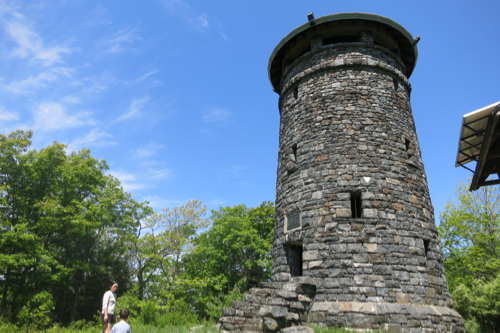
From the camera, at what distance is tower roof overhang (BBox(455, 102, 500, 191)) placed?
7.64m

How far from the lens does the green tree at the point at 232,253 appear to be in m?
20.7

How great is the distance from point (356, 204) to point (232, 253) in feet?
47.6

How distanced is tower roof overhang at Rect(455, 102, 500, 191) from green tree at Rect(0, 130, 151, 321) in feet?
63.0

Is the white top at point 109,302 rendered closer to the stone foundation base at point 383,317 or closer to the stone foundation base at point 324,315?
the stone foundation base at point 324,315

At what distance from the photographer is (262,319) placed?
6.61 m

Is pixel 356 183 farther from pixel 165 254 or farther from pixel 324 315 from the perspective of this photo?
pixel 165 254

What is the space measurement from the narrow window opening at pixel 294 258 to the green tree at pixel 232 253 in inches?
444

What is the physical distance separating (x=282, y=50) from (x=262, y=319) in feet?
31.9

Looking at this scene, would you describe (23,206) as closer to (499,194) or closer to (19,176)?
(19,176)

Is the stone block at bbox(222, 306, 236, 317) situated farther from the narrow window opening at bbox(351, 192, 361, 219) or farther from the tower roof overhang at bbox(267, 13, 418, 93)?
Result: the tower roof overhang at bbox(267, 13, 418, 93)

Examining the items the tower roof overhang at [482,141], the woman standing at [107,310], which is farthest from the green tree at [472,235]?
the woman standing at [107,310]

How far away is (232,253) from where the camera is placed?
21.4m

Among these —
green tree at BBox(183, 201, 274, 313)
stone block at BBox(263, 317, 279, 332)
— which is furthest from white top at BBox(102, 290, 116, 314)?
green tree at BBox(183, 201, 274, 313)

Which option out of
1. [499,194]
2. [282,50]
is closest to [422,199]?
[282,50]
